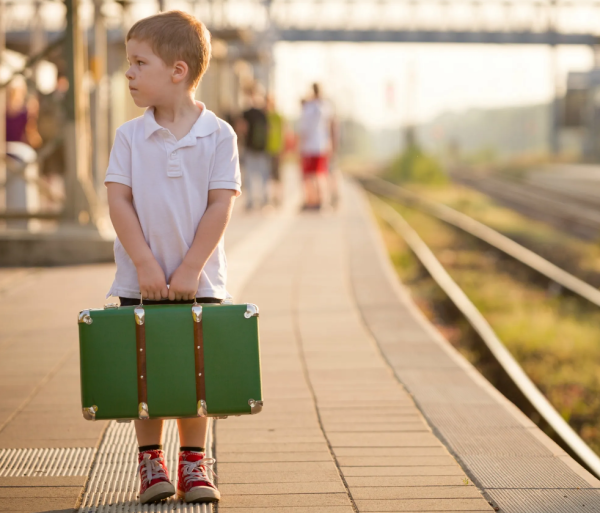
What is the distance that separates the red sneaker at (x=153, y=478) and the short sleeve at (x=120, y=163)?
0.88 metres

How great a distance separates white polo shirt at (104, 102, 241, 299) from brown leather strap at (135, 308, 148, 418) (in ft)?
0.65

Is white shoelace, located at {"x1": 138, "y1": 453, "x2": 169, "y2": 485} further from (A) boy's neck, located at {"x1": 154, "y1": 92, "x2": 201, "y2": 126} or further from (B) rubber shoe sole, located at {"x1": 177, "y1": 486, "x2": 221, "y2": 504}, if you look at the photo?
(A) boy's neck, located at {"x1": 154, "y1": 92, "x2": 201, "y2": 126}

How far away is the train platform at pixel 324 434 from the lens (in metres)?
3.29

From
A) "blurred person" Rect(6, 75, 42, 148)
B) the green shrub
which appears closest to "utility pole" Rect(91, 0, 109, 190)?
"blurred person" Rect(6, 75, 42, 148)

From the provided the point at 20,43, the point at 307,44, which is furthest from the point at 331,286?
the point at 307,44

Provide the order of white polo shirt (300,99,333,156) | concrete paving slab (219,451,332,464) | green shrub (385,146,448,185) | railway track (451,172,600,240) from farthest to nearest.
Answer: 1. green shrub (385,146,448,185)
2. railway track (451,172,600,240)
3. white polo shirt (300,99,333,156)
4. concrete paving slab (219,451,332,464)

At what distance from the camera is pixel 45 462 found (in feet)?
12.0

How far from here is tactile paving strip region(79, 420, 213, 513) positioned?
3195 millimetres

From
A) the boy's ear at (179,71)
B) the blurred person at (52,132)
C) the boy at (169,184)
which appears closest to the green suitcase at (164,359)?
the boy at (169,184)

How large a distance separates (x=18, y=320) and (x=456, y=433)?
3.45 metres

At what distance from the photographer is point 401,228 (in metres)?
16.1

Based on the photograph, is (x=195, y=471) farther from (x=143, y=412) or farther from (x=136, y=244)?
(x=136, y=244)

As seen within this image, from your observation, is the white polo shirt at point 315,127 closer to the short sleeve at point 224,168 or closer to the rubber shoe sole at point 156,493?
the short sleeve at point 224,168

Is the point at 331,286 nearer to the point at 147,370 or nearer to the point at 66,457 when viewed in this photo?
the point at 66,457
